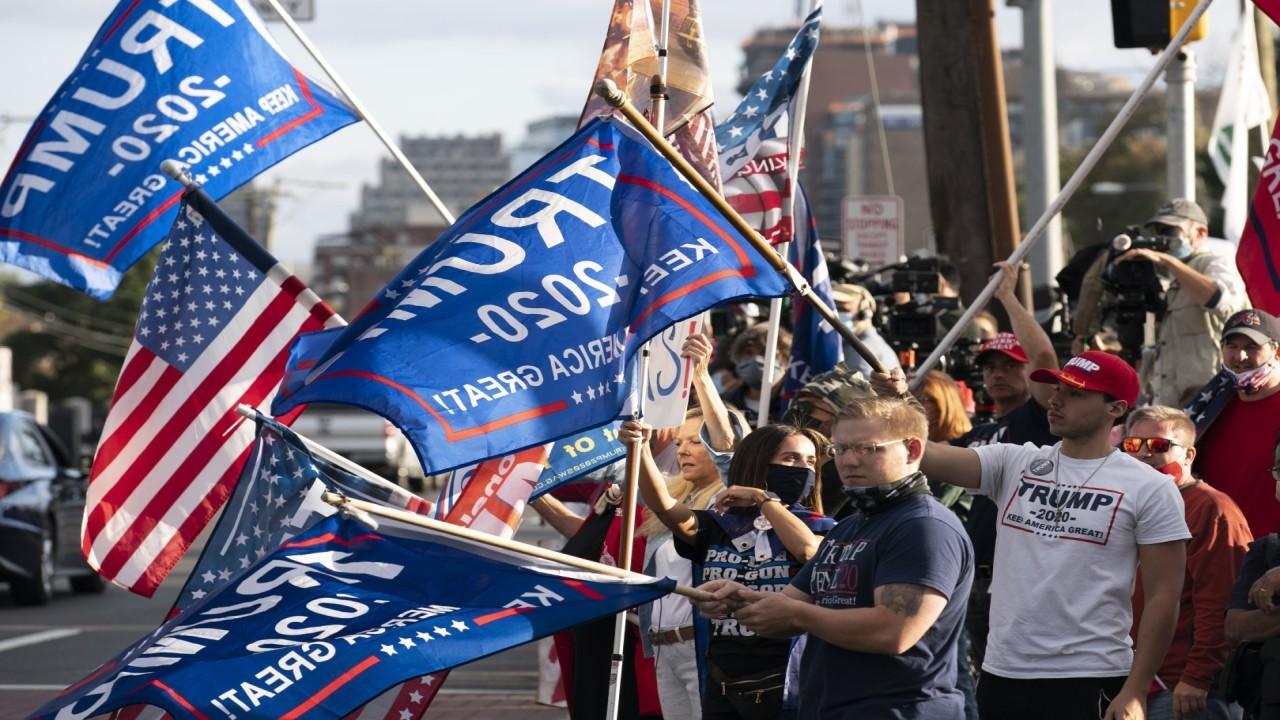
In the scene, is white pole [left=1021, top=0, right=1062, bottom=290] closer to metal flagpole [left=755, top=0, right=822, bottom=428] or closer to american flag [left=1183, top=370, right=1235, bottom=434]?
metal flagpole [left=755, top=0, right=822, bottom=428]

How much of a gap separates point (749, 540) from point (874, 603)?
1.20 m

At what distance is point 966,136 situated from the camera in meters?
13.3

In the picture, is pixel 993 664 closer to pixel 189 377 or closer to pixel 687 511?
pixel 687 511

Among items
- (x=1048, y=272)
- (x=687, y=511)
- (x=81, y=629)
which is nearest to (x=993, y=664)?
(x=687, y=511)

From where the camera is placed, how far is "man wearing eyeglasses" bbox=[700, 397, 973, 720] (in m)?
5.11

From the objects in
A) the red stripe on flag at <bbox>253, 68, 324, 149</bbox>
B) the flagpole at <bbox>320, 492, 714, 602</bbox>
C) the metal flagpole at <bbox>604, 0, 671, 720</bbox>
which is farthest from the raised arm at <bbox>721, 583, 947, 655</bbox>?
the red stripe on flag at <bbox>253, 68, 324, 149</bbox>

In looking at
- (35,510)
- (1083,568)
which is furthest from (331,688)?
(35,510)

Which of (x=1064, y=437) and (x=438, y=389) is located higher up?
(x=438, y=389)

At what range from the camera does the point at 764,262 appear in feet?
20.3

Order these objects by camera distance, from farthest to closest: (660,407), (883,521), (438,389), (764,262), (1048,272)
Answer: (1048,272)
(660,407)
(764,262)
(438,389)
(883,521)

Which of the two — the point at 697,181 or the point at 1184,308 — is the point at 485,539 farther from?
the point at 1184,308

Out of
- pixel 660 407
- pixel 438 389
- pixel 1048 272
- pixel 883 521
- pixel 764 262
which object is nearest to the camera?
pixel 883 521

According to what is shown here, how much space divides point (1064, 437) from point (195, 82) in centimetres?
404

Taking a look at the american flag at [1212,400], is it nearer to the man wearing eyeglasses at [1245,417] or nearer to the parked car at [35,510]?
the man wearing eyeglasses at [1245,417]
